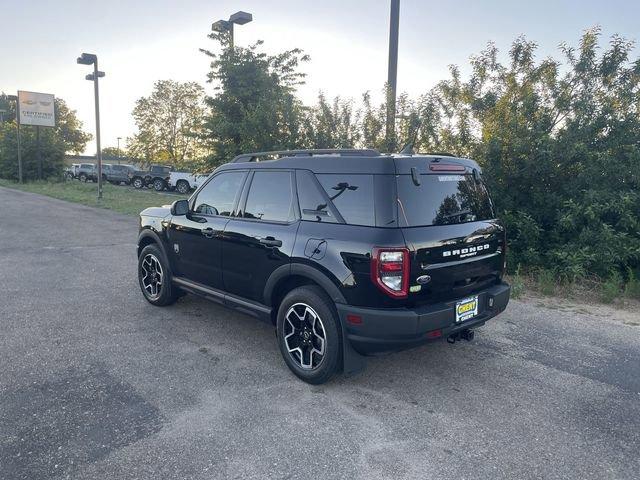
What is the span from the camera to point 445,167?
3.55m

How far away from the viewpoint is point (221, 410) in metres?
3.17

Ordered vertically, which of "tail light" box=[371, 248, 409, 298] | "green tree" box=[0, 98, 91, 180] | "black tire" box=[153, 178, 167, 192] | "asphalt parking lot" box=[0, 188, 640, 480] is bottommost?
"asphalt parking lot" box=[0, 188, 640, 480]

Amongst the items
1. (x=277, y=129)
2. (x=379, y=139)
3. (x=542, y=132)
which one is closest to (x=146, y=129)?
(x=277, y=129)

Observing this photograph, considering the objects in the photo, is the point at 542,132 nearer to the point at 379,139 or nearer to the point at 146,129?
the point at 379,139

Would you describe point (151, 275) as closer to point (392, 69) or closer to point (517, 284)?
point (517, 284)

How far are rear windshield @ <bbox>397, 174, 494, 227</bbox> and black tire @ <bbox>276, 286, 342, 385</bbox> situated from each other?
2.90 feet

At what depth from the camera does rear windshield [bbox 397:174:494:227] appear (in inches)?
128

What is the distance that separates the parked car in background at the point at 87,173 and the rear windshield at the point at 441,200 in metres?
40.6

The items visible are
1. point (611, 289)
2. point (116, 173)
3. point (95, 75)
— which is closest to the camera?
point (611, 289)

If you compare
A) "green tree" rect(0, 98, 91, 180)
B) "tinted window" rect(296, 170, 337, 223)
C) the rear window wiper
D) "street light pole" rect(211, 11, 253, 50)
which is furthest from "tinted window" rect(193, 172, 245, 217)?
"green tree" rect(0, 98, 91, 180)

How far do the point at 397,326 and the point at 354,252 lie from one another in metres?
0.59

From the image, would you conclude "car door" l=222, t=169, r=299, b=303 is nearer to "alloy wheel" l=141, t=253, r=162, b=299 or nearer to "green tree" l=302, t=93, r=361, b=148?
"alloy wheel" l=141, t=253, r=162, b=299

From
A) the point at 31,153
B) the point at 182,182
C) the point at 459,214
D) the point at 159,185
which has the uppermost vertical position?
the point at 31,153

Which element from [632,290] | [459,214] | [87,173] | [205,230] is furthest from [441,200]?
[87,173]
